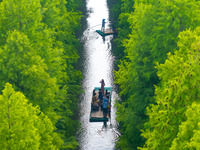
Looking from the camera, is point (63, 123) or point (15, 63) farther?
point (63, 123)

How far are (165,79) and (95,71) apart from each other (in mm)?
27272

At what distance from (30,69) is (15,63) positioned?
1094mm

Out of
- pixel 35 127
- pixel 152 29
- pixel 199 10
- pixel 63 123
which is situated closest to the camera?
pixel 35 127

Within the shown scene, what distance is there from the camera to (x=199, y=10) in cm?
3072

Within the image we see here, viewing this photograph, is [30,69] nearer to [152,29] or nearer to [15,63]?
[15,63]

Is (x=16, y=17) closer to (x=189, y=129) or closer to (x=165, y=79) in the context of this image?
(x=165, y=79)

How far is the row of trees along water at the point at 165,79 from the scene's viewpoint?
2284 centimetres

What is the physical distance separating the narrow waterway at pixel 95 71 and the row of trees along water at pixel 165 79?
276cm

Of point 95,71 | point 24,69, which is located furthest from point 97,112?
point 24,69

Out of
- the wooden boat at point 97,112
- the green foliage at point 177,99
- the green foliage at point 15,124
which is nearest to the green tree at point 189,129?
the green foliage at point 177,99

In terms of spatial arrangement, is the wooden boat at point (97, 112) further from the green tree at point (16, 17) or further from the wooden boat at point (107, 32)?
the wooden boat at point (107, 32)

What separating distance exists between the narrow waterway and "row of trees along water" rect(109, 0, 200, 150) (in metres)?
2.76

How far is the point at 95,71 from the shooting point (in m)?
54.1

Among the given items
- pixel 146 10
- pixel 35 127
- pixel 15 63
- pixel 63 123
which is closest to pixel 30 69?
pixel 15 63
